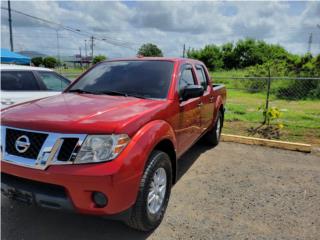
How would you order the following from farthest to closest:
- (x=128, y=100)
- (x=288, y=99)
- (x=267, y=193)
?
(x=288, y=99) → (x=267, y=193) → (x=128, y=100)

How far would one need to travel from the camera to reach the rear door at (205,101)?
4691 mm

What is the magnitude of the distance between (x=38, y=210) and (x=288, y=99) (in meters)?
13.2

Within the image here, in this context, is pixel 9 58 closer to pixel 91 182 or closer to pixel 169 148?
pixel 169 148

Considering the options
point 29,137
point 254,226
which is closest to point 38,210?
point 29,137

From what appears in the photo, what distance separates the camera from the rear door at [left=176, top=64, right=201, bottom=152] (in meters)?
3.63

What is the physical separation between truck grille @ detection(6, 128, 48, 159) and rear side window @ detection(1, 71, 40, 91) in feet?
12.6

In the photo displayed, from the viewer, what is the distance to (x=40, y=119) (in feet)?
8.23

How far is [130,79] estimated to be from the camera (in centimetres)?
375

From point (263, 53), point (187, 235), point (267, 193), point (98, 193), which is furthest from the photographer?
point (263, 53)

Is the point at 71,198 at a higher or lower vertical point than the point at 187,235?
higher

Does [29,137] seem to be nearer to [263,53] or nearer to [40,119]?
[40,119]

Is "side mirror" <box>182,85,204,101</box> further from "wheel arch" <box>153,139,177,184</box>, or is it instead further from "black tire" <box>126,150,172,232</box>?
"black tire" <box>126,150,172,232</box>

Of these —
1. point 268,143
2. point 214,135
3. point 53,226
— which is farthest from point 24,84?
point 268,143

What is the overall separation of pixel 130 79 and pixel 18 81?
364 cm
